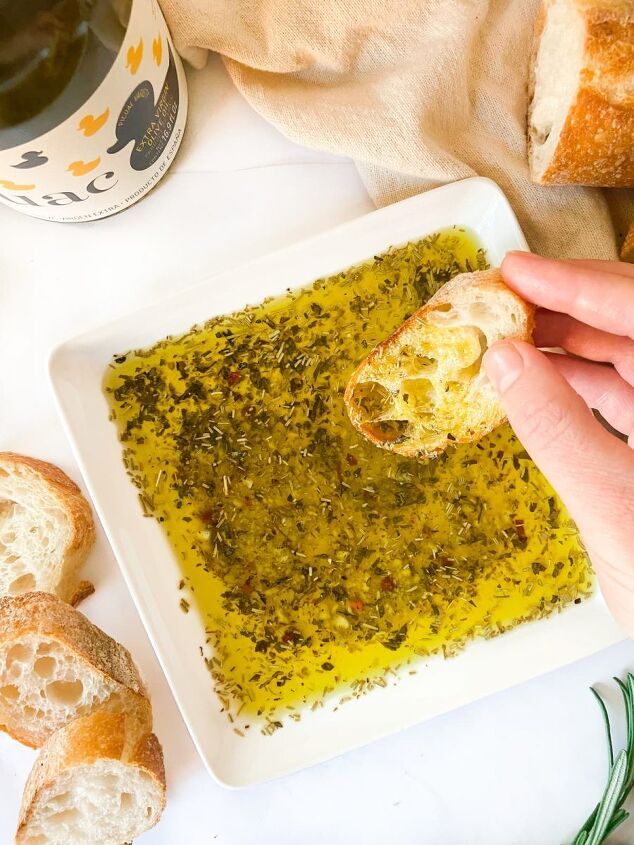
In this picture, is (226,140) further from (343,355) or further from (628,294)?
(628,294)

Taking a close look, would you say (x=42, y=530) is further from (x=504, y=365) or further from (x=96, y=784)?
(x=504, y=365)

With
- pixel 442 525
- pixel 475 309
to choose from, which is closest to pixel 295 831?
pixel 442 525

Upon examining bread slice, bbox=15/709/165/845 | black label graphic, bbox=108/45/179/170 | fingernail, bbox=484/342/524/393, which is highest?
black label graphic, bbox=108/45/179/170

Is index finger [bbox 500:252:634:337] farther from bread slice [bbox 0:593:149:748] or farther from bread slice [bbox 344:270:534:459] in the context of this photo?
bread slice [bbox 0:593:149:748]

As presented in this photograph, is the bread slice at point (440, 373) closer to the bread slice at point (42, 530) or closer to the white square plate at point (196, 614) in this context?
the white square plate at point (196, 614)

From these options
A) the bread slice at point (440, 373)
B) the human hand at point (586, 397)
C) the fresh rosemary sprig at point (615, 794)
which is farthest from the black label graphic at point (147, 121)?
the fresh rosemary sprig at point (615, 794)

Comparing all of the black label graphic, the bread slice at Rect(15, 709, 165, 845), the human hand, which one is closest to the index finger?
the human hand
